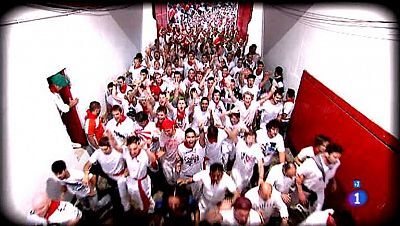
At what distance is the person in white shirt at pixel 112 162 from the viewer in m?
4.18

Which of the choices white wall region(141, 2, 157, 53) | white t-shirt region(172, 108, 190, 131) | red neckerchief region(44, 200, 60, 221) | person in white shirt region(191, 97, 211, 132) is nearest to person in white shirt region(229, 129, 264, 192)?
person in white shirt region(191, 97, 211, 132)

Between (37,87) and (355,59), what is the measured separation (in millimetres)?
3872

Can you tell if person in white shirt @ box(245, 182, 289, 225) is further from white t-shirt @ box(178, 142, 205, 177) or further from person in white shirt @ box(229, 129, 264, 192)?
white t-shirt @ box(178, 142, 205, 177)

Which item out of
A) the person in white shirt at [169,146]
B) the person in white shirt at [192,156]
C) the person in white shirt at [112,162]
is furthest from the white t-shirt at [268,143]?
the person in white shirt at [112,162]

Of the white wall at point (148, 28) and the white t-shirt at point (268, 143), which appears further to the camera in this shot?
the white wall at point (148, 28)

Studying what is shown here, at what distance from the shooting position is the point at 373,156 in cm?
355

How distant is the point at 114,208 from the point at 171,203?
1.49 m

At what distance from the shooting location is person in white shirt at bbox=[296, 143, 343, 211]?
3.81 meters

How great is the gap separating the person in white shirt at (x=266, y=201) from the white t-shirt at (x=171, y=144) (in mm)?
1315

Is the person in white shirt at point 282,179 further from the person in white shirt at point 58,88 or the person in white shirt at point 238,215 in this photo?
the person in white shirt at point 58,88

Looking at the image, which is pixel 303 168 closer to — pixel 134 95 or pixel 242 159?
pixel 242 159

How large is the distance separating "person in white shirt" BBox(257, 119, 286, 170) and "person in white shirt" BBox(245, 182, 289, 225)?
2.73 ft

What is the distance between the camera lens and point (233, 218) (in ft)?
11.0

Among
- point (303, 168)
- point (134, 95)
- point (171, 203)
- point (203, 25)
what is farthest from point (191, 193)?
point (203, 25)
